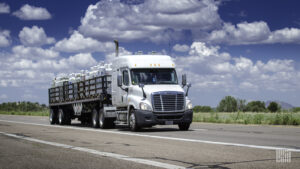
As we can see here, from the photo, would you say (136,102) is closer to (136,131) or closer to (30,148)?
(136,131)

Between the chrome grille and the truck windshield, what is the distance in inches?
41.9

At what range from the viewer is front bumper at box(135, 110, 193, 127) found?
17797 millimetres

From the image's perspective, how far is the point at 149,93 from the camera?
1791 centimetres

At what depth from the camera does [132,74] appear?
750 inches

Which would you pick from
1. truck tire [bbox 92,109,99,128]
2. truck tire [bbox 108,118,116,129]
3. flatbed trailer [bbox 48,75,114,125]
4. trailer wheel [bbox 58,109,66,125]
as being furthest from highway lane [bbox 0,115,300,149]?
trailer wheel [bbox 58,109,66,125]

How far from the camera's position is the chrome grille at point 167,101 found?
17.9 m

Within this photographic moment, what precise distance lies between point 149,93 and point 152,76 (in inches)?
52.3

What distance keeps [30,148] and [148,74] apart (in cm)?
829

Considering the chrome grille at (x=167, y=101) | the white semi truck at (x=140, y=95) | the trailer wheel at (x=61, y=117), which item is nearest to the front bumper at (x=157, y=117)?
the white semi truck at (x=140, y=95)

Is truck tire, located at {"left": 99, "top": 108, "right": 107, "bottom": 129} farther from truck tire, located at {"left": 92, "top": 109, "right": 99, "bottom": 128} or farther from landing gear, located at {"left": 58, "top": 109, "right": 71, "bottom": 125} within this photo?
landing gear, located at {"left": 58, "top": 109, "right": 71, "bottom": 125}

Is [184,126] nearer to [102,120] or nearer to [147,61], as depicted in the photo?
[147,61]

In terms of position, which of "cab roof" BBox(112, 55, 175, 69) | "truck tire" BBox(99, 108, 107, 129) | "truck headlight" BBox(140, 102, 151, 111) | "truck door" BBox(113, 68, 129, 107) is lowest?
"truck tire" BBox(99, 108, 107, 129)

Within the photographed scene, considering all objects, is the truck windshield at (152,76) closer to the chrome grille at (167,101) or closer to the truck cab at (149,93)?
the truck cab at (149,93)

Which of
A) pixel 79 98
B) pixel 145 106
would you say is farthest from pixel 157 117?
pixel 79 98
